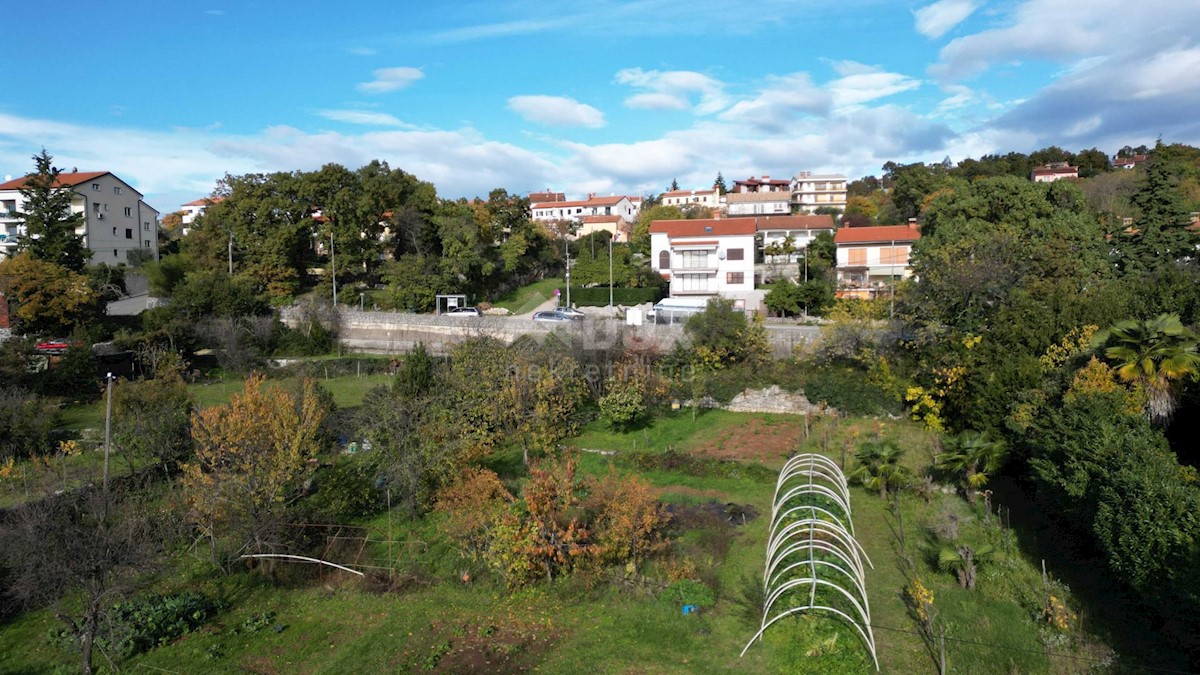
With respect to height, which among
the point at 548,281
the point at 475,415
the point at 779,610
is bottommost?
the point at 779,610

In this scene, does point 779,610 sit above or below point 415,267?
below

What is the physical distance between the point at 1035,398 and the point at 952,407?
18.3 feet

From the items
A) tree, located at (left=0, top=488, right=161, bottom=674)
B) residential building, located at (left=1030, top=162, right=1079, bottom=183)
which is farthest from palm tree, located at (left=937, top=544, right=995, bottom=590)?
residential building, located at (left=1030, top=162, right=1079, bottom=183)

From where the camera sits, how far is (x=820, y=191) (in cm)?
8700

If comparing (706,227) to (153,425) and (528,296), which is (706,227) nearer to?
(528,296)

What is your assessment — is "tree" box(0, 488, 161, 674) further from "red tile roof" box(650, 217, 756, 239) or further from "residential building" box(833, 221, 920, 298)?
"residential building" box(833, 221, 920, 298)

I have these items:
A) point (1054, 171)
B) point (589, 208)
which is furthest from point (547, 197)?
point (1054, 171)

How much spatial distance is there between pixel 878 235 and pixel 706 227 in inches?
481

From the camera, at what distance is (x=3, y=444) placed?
20.1 m

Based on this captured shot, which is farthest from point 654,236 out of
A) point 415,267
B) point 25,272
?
point 25,272

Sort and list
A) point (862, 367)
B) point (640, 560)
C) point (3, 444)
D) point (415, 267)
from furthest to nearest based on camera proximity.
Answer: point (415, 267), point (862, 367), point (3, 444), point (640, 560)

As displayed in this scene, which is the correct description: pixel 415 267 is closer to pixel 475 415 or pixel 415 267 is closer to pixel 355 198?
pixel 355 198

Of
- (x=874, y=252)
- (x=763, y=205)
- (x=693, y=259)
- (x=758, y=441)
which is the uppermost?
(x=763, y=205)

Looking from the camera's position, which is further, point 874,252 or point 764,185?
point 764,185
